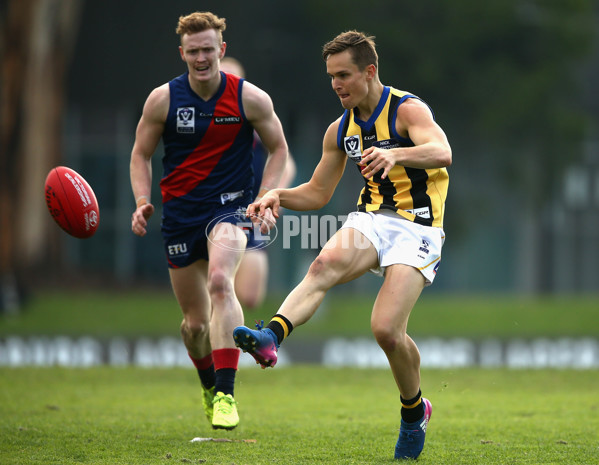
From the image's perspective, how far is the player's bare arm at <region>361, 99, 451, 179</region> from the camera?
5.35 m

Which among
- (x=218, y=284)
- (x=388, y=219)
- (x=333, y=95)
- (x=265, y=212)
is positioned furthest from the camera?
(x=333, y=95)

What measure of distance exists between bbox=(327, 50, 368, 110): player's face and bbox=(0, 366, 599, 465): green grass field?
2.17 meters

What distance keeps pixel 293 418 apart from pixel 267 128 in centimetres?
241

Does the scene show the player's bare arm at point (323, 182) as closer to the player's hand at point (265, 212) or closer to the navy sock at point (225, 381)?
the player's hand at point (265, 212)

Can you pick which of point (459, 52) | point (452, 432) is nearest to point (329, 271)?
point (452, 432)

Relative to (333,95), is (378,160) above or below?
below

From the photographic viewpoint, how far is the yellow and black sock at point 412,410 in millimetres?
5867

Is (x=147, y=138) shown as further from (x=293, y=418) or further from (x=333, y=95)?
(x=333, y=95)

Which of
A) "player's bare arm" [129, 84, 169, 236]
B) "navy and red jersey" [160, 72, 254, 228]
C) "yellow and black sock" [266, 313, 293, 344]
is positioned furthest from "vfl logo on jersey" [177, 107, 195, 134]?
"yellow and black sock" [266, 313, 293, 344]

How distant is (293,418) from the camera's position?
791 cm

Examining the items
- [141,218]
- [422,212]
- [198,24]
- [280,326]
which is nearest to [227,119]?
[198,24]

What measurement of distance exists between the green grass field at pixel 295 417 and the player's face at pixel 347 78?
217 cm

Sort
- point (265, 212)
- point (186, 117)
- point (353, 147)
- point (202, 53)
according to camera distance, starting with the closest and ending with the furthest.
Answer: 1. point (265, 212)
2. point (353, 147)
3. point (202, 53)
4. point (186, 117)

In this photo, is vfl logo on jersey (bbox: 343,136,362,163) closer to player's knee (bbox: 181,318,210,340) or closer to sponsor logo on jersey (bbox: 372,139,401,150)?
sponsor logo on jersey (bbox: 372,139,401,150)
